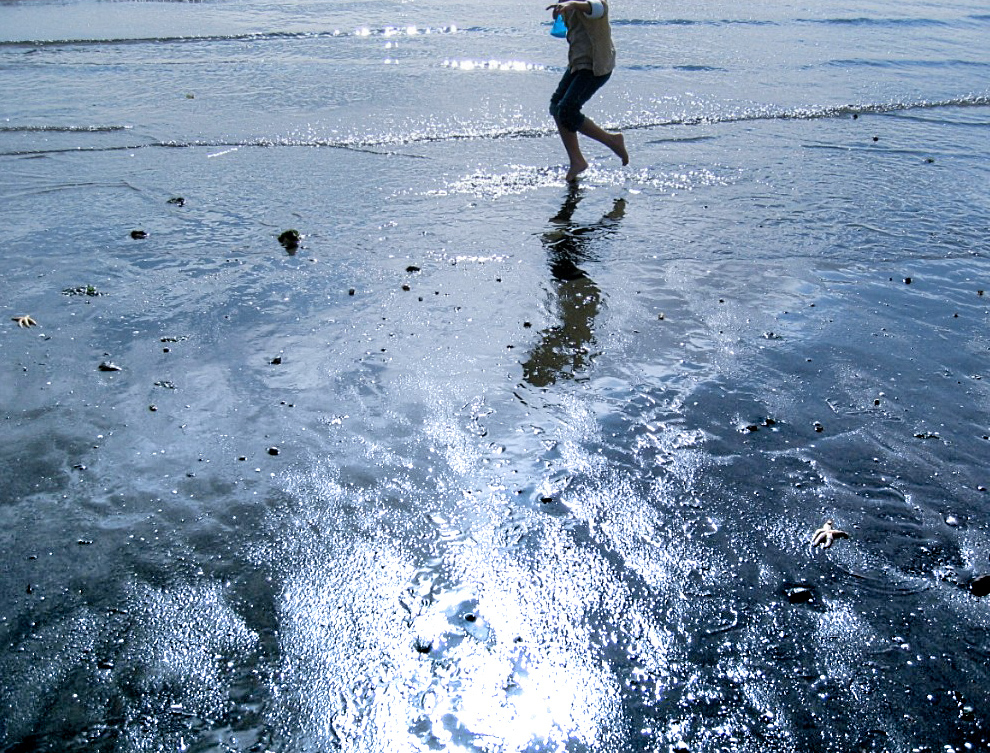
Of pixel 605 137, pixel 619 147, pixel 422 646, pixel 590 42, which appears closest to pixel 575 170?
pixel 605 137

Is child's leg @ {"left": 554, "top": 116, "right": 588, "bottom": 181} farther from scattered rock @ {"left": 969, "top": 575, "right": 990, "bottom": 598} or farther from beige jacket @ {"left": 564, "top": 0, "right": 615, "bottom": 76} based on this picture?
scattered rock @ {"left": 969, "top": 575, "right": 990, "bottom": 598}

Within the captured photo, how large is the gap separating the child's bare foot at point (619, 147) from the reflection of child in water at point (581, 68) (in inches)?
3.6

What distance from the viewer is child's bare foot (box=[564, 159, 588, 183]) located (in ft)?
25.7

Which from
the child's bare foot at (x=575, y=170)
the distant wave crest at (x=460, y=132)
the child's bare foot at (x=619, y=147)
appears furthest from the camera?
the distant wave crest at (x=460, y=132)

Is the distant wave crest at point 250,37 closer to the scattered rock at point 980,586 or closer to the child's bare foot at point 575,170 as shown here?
the child's bare foot at point 575,170

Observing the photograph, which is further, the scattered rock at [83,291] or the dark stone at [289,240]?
the dark stone at [289,240]

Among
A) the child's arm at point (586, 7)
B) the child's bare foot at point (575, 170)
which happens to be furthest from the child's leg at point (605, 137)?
the child's arm at point (586, 7)

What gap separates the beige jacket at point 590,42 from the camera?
757cm

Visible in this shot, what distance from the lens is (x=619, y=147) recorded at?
8156 mm

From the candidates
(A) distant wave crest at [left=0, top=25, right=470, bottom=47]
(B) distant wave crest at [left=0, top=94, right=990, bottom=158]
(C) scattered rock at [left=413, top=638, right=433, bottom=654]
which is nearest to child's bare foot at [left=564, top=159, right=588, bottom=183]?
(B) distant wave crest at [left=0, top=94, right=990, bottom=158]

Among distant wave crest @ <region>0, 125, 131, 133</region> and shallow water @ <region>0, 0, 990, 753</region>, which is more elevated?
distant wave crest @ <region>0, 125, 131, 133</region>

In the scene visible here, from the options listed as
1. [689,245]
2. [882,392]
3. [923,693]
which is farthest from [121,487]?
[689,245]

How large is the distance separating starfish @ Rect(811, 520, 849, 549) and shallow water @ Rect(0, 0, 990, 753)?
4 centimetres

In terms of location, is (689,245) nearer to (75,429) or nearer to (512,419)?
(512,419)
